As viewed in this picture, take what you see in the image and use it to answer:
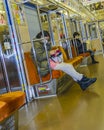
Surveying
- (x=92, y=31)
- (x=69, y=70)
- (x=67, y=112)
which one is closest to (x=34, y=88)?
(x=69, y=70)

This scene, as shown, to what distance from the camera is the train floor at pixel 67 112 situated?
3488 mm

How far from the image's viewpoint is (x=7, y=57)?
5.31m

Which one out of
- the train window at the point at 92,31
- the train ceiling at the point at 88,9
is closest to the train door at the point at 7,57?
the train ceiling at the point at 88,9

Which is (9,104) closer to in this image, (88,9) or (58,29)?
(58,29)

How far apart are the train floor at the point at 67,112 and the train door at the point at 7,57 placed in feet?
1.97

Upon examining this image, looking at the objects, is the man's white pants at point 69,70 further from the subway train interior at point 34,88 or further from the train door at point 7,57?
the train door at point 7,57

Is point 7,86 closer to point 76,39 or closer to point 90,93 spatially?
point 90,93

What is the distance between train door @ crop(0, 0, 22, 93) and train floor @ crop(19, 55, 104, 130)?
0.60 metres

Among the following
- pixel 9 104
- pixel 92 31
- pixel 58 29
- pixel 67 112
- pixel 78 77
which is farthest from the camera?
pixel 92 31

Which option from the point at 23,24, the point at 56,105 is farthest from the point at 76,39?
the point at 56,105

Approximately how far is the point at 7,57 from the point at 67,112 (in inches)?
72.3

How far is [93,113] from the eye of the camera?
3.85 meters

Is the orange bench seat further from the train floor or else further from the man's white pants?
the man's white pants

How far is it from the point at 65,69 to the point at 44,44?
2.28ft
